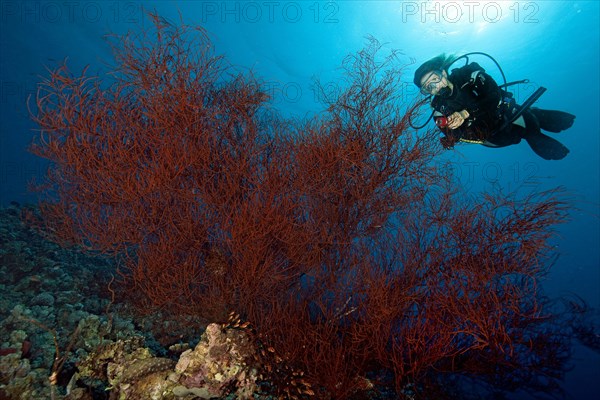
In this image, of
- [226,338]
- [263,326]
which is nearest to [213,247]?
[263,326]

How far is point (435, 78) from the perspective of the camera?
165 inches

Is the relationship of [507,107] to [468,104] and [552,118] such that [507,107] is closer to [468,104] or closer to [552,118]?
[468,104]

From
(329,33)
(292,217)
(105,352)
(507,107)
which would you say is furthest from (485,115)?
(329,33)

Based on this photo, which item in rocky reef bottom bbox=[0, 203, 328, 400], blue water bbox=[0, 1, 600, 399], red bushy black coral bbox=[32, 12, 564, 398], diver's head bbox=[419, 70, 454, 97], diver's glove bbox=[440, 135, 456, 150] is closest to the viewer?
rocky reef bottom bbox=[0, 203, 328, 400]

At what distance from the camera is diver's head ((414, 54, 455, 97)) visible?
4.19 meters

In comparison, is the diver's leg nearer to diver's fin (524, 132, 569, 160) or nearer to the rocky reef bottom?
diver's fin (524, 132, 569, 160)

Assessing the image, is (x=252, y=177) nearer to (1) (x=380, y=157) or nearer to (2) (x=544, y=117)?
(1) (x=380, y=157)

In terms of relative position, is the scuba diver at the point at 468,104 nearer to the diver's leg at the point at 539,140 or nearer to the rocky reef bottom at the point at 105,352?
the diver's leg at the point at 539,140

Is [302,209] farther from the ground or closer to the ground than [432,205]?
closer to the ground

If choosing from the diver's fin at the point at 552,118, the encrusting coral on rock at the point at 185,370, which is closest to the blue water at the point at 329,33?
the diver's fin at the point at 552,118

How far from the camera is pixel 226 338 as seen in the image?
304cm

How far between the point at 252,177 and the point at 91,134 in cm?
234

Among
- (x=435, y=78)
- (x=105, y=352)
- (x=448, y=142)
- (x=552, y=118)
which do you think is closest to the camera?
(x=105, y=352)

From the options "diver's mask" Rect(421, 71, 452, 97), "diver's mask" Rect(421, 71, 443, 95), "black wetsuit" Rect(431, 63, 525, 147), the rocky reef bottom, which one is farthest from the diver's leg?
the rocky reef bottom
